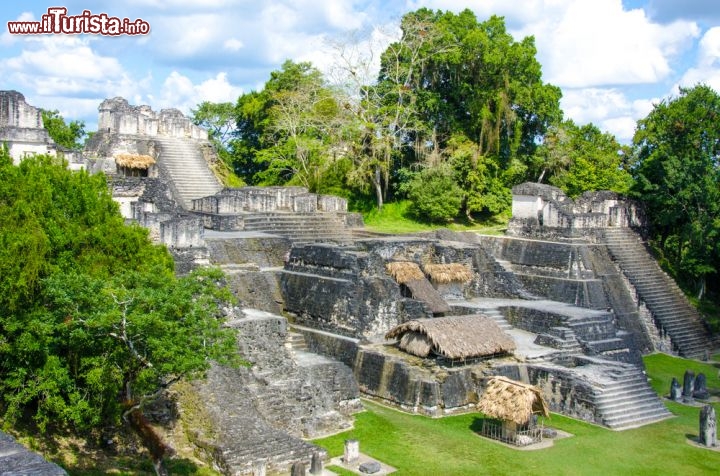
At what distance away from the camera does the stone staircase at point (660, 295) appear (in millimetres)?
22859

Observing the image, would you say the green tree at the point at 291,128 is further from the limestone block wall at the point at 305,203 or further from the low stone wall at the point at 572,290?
the low stone wall at the point at 572,290

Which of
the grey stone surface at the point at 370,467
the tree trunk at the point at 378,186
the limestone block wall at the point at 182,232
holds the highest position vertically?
the tree trunk at the point at 378,186

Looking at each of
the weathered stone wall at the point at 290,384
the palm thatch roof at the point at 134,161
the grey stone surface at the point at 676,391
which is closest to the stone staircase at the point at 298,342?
the weathered stone wall at the point at 290,384

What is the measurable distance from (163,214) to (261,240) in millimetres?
3207

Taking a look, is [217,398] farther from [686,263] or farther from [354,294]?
[686,263]

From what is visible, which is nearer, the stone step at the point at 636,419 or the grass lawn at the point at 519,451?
the grass lawn at the point at 519,451

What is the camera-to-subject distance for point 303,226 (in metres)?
23.7

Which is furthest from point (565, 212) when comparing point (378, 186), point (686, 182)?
point (378, 186)

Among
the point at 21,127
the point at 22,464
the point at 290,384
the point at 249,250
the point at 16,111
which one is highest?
the point at 16,111

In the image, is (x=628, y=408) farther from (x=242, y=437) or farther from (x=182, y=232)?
(x=182, y=232)

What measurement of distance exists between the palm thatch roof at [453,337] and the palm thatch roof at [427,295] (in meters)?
2.09

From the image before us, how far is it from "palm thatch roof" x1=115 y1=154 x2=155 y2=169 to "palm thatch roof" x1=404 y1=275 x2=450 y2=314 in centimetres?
1297

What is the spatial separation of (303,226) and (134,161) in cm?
822

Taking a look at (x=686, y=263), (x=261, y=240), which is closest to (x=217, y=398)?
(x=261, y=240)
